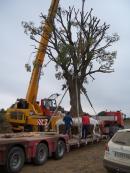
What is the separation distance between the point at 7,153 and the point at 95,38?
896 inches

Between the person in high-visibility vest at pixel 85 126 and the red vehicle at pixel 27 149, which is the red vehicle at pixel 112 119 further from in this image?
the red vehicle at pixel 27 149

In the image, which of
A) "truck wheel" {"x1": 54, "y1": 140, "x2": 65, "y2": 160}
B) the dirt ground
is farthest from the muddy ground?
"truck wheel" {"x1": 54, "y1": 140, "x2": 65, "y2": 160}

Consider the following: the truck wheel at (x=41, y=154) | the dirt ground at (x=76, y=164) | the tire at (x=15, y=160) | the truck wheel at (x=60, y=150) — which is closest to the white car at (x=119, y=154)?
the dirt ground at (x=76, y=164)

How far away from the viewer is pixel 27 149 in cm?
1362

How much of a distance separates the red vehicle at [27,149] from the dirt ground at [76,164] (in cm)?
33

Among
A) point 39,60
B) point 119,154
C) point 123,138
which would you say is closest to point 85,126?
point 39,60

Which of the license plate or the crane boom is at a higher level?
the crane boom

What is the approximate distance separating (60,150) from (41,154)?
5.85ft

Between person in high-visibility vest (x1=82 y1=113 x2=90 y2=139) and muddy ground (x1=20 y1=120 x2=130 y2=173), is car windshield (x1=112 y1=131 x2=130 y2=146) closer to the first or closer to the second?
muddy ground (x1=20 y1=120 x2=130 y2=173)

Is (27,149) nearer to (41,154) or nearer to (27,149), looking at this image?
(27,149)

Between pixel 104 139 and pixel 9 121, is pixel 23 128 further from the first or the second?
pixel 104 139

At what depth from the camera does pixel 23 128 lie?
21.9m

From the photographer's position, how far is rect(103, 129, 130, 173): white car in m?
11.4

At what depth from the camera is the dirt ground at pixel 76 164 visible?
43.5 ft
